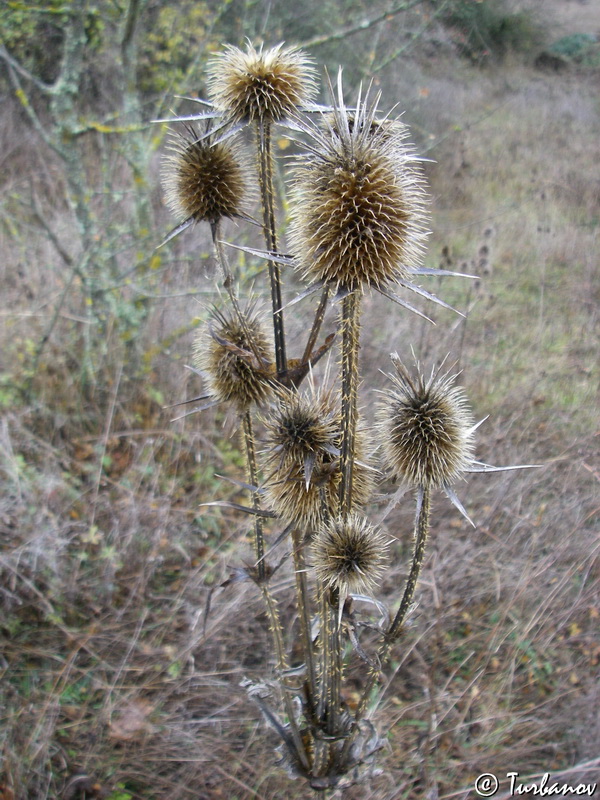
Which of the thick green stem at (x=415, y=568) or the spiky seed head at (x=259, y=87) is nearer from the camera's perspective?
the spiky seed head at (x=259, y=87)

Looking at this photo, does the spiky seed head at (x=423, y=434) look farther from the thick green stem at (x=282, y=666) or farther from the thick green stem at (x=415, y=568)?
the thick green stem at (x=282, y=666)

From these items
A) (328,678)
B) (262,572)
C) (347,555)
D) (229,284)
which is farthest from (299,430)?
(328,678)

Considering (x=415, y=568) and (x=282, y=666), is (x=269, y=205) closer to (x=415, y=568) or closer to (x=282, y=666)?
(x=415, y=568)

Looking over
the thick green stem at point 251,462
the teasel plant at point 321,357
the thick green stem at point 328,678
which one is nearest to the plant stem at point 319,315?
the teasel plant at point 321,357

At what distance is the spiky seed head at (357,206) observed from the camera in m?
1.41

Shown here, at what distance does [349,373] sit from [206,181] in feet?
2.68

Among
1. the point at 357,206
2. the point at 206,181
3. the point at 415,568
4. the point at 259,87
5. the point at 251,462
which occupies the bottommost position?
the point at 415,568

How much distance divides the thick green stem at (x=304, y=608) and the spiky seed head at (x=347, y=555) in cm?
→ 14

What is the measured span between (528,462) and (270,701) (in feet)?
8.64

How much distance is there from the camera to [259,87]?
1.59 m

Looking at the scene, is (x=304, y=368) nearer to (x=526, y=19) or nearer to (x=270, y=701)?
(x=270, y=701)

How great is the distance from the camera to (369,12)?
6680 mm
